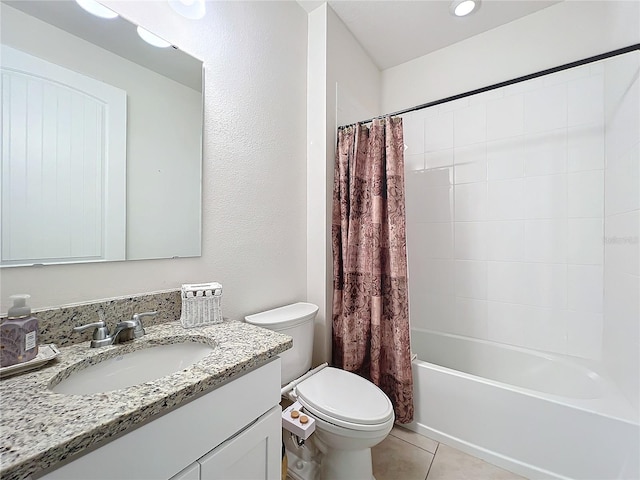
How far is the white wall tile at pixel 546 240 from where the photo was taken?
1.79m

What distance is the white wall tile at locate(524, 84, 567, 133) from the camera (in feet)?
5.90

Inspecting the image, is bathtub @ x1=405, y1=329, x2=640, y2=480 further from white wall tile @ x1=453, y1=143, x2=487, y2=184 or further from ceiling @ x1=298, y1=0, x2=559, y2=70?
ceiling @ x1=298, y1=0, x2=559, y2=70

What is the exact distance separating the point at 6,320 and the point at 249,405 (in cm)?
65

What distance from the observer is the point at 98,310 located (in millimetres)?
908

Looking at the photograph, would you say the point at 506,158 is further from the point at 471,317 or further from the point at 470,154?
the point at 471,317

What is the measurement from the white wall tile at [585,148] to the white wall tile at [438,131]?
2.35ft

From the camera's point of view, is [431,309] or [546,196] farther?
[431,309]

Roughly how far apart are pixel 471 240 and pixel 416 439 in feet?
4.47

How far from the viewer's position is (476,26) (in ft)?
6.46

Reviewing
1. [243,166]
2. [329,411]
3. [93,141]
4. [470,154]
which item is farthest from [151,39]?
[470,154]

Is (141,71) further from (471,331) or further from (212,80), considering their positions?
(471,331)

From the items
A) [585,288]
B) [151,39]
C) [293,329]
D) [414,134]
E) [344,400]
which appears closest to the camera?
[151,39]

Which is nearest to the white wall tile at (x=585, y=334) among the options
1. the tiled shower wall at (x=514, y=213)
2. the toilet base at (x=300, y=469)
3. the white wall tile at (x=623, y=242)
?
the tiled shower wall at (x=514, y=213)

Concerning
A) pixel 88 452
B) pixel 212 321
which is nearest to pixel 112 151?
pixel 212 321
